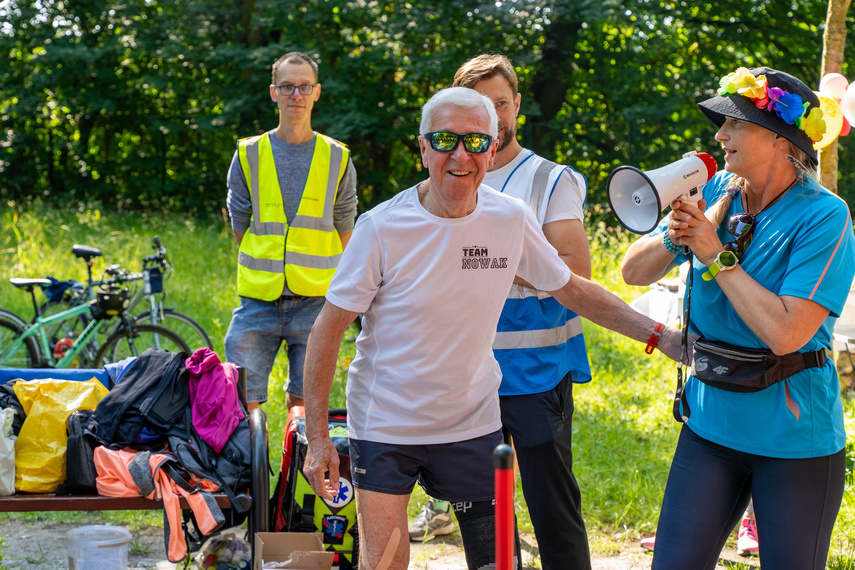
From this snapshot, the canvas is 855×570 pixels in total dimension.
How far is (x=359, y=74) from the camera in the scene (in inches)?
637

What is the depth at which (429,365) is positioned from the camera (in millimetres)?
2475

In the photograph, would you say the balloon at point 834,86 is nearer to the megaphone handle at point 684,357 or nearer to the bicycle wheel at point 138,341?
the megaphone handle at point 684,357

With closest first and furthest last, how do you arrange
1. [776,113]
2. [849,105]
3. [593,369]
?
[776,113] → [849,105] → [593,369]

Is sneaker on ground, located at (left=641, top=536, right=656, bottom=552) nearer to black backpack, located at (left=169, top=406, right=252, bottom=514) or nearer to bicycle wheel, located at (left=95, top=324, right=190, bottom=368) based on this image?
black backpack, located at (left=169, top=406, right=252, bottom=514)

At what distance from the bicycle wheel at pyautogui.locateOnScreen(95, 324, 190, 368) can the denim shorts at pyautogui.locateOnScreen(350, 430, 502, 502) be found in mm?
4839

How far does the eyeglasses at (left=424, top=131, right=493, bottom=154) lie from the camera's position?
2441 millimetres

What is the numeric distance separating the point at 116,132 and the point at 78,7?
118 inches

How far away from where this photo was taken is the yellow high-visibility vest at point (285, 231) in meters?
4.71

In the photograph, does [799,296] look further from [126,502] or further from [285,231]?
[285,231]

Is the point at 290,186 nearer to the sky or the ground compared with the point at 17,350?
nearer to the sky

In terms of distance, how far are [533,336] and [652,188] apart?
35.3 inches

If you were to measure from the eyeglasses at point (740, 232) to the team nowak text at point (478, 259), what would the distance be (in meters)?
0.70

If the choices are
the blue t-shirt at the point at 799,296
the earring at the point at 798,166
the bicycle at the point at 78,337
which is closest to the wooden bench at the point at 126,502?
the blue t-shirt at the point at 799,296

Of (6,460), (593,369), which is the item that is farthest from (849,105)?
(6,460)
